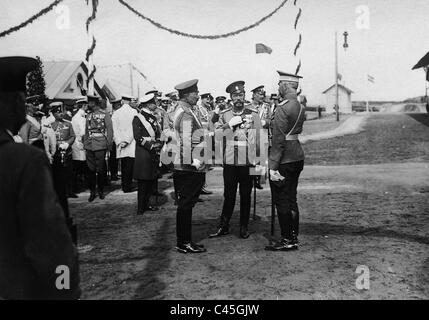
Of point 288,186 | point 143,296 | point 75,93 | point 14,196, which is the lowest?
point 143,296

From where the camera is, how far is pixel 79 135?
994 cm

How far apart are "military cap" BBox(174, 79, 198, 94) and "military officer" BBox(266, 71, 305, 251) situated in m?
1.13

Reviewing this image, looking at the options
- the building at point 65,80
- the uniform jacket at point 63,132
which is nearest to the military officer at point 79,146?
the uniform jacket at point 63,132

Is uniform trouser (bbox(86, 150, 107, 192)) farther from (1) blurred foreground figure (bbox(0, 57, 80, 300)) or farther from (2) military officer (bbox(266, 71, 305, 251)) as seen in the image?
(1) blurred foreground figure (bbox(0, 57, 80, 300))

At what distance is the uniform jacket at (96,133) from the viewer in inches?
357

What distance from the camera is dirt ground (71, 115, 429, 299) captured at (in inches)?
166

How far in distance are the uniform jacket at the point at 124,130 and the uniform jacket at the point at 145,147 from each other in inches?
67.4

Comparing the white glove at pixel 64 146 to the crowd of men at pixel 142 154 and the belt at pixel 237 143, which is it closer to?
the crowd of men at pixel 142 154

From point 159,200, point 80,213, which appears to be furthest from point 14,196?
point 159,200

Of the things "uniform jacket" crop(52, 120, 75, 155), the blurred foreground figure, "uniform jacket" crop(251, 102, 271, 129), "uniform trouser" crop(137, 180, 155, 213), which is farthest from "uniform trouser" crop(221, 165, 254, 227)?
"uniform jacket" crop(52, 120, 75, 155)

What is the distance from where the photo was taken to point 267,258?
5145 mm
